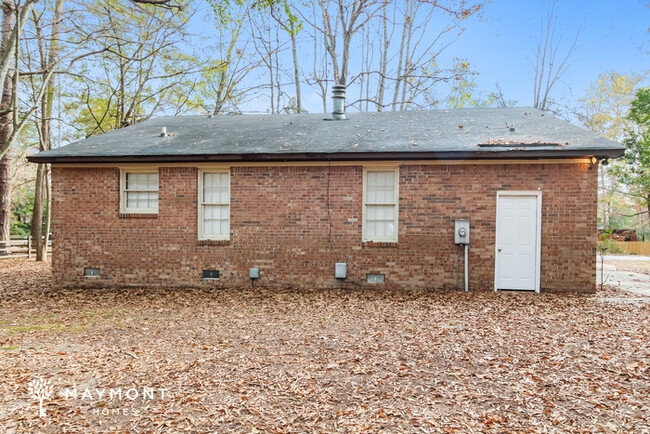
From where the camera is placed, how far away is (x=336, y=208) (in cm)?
917

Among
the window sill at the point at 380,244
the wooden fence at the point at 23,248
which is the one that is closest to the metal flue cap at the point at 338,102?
the window sill at the point at 380,244

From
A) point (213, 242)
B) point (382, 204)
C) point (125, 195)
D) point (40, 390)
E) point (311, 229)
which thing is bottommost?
point (40, 390)

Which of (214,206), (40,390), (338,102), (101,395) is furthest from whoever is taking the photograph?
(338,102)

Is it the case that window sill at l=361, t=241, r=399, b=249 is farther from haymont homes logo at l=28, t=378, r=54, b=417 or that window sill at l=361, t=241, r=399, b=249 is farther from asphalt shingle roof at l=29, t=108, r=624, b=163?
haymont homes logo at l=28, t=378, r=54, b=417

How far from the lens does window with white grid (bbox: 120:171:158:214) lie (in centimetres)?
976

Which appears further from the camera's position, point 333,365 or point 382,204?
point 382,204

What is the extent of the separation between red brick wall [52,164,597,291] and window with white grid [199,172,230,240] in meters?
0.21

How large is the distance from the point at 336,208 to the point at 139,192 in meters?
4.86

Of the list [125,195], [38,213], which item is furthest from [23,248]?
[125,195]

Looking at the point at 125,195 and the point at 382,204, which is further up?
→ the point at 125,195

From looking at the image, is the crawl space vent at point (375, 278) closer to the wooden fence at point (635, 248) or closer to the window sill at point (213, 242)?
the window sill at point (213, 242)

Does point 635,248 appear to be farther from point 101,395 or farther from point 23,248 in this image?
point 23,248

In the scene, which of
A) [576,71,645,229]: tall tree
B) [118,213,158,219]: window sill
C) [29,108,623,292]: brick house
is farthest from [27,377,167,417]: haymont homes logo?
[576,71,645,229]: tall tree

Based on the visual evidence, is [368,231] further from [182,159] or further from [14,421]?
[14,421]
